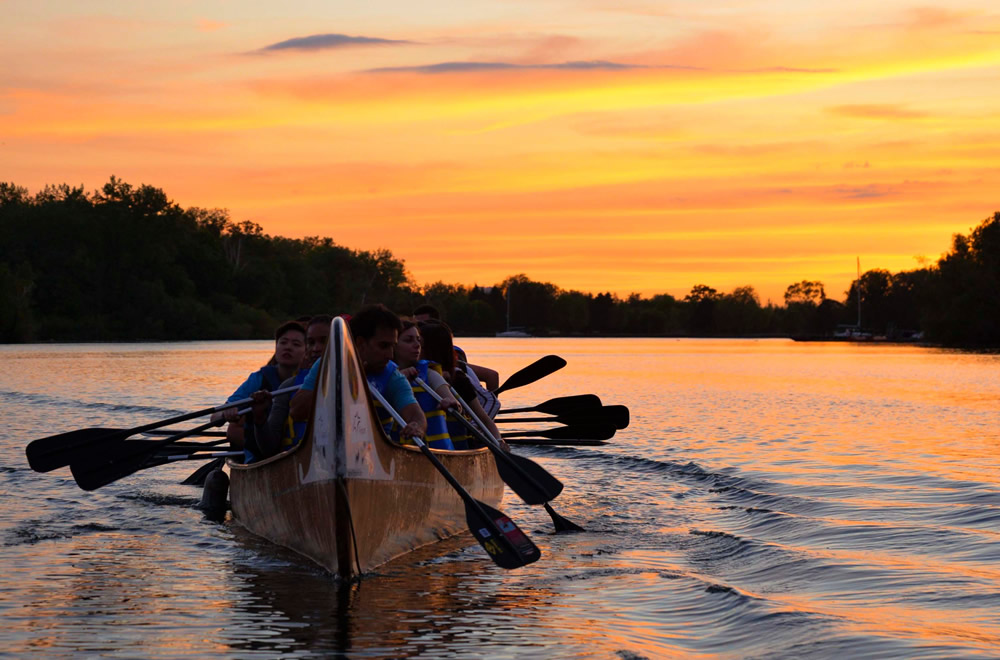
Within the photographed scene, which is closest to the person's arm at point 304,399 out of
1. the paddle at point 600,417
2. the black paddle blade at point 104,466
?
the black paddle blade at point 104,466

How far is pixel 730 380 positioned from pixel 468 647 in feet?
112

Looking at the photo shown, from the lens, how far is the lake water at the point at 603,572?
21.4ft

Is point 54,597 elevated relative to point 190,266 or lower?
lower

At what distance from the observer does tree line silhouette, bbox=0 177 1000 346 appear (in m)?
83.0

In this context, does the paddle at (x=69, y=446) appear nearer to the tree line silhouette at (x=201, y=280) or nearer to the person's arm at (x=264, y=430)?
the person's arm at (x=264, y=430)

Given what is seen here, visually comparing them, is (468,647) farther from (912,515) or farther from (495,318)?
(495,318)

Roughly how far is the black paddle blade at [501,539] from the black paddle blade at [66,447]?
3.90m

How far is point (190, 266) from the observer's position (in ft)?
342

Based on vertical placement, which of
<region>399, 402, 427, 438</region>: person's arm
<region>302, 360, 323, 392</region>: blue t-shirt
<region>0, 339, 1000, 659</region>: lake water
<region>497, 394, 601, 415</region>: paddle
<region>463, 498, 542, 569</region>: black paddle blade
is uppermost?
<region>302, 360, 323, 392</region>: blue t-shirt

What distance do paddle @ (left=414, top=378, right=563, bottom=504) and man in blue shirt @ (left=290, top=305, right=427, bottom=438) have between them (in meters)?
0.80

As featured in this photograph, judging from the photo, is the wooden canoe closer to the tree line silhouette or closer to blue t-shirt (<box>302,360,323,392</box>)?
blue t-shirt (<box>302,360,323,392</box>)

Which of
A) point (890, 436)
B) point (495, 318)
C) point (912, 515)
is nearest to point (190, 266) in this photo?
point (495, 318)

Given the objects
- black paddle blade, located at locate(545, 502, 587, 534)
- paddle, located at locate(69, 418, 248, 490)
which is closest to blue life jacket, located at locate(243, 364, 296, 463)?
paddle, located at locate(69, 418, 248, 490)

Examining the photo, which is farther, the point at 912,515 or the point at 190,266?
the point at 190,266
